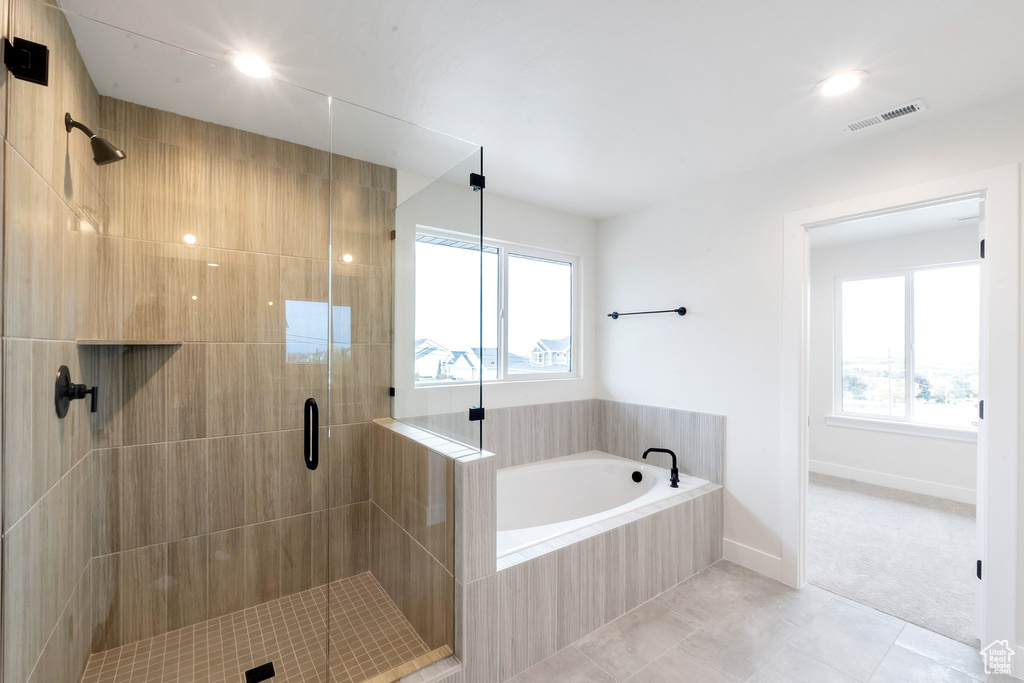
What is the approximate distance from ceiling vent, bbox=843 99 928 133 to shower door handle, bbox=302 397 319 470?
111 inches

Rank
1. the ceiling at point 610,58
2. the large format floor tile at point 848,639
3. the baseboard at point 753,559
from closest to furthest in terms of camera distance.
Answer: the ceiling at point 610,58 < the large format floor tile at point 848,639 < the baseboard at point 753,559

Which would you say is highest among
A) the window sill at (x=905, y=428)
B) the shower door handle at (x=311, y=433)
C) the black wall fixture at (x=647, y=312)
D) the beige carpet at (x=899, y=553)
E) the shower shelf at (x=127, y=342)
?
the black wall fixture at (x=647, y=312)

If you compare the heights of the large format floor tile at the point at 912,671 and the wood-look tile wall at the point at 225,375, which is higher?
the wood-look tile wall at the point at 225,375

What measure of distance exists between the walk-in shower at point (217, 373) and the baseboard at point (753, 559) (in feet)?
6.38

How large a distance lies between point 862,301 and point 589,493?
11.8 feet

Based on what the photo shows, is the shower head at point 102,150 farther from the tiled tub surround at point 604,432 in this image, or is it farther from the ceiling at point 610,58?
the tiled tub surround at point 604,432

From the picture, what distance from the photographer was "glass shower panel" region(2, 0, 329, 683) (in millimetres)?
1301

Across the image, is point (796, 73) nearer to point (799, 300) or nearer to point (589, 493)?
point (799, 300)

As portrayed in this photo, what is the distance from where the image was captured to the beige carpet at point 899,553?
7.45 ft

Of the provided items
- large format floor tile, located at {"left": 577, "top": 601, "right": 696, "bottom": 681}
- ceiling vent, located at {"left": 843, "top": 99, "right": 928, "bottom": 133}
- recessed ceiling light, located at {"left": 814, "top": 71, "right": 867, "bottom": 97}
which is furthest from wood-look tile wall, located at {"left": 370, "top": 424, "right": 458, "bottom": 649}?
ceiling vent, located at {"left": 843, "top": 99, "right": 928, "bottom": 133}

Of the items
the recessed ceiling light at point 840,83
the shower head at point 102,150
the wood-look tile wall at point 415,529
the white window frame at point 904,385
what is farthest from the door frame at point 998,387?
the shower head at point 102,150

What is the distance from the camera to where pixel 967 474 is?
3732mm

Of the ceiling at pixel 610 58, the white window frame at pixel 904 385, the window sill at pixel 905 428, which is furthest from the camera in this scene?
the white window frame at pixel 904 385

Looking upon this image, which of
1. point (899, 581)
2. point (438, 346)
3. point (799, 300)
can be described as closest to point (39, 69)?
point (438, 346)
